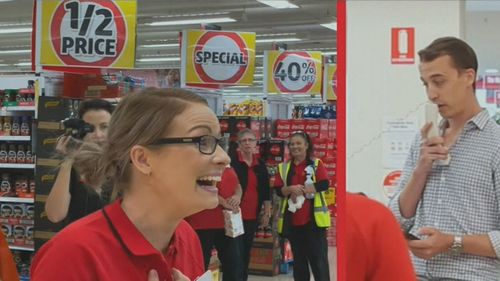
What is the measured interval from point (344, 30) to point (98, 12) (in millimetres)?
5646

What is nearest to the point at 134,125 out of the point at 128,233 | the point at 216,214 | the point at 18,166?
the point at 128,233

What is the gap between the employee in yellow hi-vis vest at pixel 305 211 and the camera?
6.36 m

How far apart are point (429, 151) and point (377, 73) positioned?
163 mm

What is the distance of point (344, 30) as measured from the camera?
107 centimetres

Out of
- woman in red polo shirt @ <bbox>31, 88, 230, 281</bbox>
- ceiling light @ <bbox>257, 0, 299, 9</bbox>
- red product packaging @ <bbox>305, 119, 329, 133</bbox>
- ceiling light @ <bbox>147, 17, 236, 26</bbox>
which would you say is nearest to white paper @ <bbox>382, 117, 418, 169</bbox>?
woman in red polo shirt @ <bbox>31, 88, 230, 281</bbox>

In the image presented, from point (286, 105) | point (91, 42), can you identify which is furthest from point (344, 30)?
point (286, 105)

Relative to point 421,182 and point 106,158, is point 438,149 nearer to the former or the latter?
point 421,182

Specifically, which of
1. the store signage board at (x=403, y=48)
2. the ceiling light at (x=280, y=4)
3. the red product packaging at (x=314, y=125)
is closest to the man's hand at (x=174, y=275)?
the store signage board at (x=403, y=48)

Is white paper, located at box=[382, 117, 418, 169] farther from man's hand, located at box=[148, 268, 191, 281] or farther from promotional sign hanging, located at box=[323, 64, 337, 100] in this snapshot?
promotional sign hanging, located at box=[323, 64, 337, 100]

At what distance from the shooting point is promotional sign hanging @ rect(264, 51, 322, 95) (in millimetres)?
10352

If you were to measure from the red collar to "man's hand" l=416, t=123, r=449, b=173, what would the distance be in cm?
61

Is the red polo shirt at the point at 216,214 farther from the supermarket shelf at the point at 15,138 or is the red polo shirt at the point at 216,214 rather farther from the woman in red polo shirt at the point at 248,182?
the supermarket shelf at the point at 15,138

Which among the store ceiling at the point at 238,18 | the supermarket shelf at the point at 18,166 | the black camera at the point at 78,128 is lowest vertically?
the supermarket shelf at the point at 18,166

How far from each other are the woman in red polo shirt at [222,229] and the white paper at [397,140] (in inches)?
199
